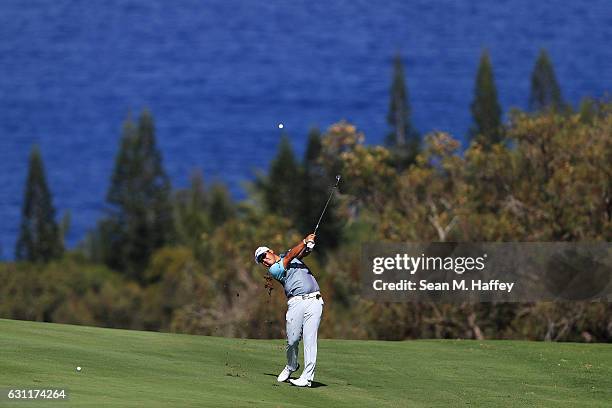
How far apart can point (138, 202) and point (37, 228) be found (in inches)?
572

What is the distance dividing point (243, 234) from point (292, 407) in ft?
216

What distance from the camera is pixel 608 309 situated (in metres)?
57.2

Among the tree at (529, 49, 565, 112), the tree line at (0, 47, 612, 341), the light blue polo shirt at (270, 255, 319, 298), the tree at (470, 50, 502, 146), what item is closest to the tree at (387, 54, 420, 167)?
the tree at (470, 50, 502, 146)

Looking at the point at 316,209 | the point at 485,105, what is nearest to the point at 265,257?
the point at 316,209

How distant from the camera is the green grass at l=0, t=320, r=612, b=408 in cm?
1962

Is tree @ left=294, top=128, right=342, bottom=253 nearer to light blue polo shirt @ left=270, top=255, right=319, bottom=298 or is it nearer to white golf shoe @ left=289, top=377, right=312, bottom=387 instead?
white golf shoe @ left=289, top=377, right=312, bottom=387

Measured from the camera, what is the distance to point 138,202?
492 feet

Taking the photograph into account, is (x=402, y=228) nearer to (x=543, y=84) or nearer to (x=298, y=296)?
(x=298, y=296)

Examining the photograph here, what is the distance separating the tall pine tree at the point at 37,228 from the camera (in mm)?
155500

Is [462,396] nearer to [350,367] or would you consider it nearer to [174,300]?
[350,367]

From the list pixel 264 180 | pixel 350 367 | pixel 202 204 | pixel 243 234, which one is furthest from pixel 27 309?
pixel 350 367

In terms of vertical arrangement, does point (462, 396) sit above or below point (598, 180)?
below

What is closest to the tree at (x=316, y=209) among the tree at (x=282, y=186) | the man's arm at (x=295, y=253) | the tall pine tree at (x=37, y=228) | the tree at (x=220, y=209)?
the tree at (x=282, y=186)

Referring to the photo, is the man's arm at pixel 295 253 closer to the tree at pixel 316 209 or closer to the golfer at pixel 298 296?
the golfer at pixel 298 296
